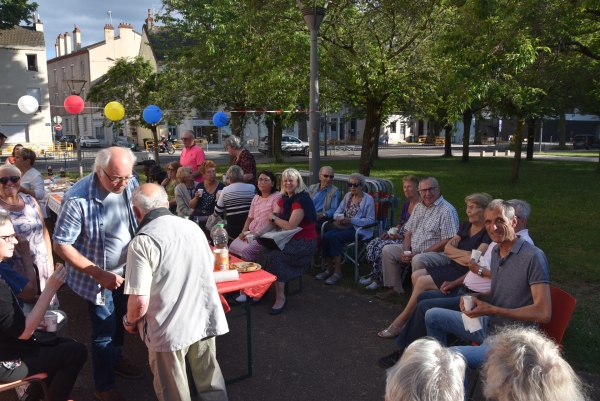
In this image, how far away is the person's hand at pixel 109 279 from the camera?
3031 mm

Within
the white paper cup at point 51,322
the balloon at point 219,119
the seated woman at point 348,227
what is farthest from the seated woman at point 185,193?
the balloon at point 219,119

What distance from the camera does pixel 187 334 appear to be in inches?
105

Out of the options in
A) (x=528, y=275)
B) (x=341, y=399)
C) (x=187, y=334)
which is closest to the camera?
(x=187, y=334)

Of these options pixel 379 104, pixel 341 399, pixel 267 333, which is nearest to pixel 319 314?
pixel 267 333

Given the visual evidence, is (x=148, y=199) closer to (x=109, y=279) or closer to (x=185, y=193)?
(x=109, y=279)

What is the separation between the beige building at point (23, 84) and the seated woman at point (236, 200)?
3705 cm

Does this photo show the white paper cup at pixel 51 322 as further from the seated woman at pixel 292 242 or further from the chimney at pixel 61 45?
the chimney at pixel 61 45

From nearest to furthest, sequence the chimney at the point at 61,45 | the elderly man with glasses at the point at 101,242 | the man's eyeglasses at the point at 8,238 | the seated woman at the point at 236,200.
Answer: the man's eyeglasses at the point at 8,238 < the elderly man with glasses at the point at 101,242 < the seated woman at the point at 236,200 < the chimney at the point at 61,45

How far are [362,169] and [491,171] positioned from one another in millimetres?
7809

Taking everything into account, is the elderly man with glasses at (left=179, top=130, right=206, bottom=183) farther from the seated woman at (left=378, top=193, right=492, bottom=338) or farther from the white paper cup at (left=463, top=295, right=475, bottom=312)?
the white paper cup at (left=463, top=295, right=475, bottom=312)

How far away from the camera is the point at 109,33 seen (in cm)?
5166

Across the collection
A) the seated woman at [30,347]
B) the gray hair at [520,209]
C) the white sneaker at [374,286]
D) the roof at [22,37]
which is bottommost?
the white sneaker at [374,286]

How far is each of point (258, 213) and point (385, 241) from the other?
147cm

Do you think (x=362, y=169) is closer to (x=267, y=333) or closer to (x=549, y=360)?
(x=267, y=333)
